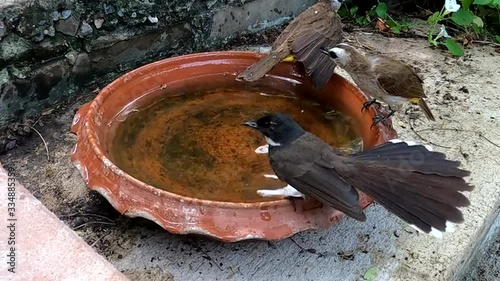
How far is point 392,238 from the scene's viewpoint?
3229mm

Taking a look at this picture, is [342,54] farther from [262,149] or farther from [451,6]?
[451,6]

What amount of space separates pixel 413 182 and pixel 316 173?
1.38ft

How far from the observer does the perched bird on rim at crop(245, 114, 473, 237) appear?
2.67m

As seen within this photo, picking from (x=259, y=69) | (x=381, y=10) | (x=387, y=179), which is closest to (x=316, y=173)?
(x=387, y=179)

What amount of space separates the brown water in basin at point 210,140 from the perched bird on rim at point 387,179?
38 centimetres

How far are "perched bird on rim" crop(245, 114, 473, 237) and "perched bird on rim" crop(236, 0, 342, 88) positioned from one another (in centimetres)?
85

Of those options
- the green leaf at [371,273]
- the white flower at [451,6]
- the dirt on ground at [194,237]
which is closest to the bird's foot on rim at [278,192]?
the dirt on ground at [194,237]

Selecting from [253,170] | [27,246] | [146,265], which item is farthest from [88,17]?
[27,246]

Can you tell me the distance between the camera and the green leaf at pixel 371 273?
297 centimetres

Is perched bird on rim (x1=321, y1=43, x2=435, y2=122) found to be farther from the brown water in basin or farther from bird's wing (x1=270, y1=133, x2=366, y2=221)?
bird's wing (x1=270, y1=133, x2=366, y2=221)

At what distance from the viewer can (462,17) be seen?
511 centimetres

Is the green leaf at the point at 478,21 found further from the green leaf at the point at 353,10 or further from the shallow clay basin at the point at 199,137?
the shallow clay basin at the point at 199,137

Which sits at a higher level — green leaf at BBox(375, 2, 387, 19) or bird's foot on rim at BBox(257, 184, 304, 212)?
bird's foot on rim at BBox(257, 184, 304, 212)

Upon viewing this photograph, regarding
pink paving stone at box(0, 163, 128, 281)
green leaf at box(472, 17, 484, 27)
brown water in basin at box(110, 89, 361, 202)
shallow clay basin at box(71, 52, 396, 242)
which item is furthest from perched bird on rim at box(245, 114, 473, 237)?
green leaf at box(472, 17, 484, 27)
